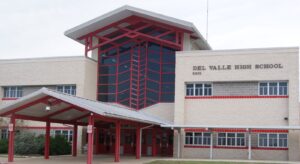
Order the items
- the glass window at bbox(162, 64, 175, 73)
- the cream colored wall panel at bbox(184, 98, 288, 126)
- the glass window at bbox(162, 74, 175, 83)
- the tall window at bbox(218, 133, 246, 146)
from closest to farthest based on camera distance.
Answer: the cream colored wall panel at bbox(184, 98, 288, 126)
the tall window at bbox(218, 133, 246, 146)
the glass window at bbox(162, 74, 175, 83)
the glass window at bbox(162, 64, 175, 73)

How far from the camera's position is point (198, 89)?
36.3 metres

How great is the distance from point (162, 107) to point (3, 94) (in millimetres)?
13332

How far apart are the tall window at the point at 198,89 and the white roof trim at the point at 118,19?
402 centimetres

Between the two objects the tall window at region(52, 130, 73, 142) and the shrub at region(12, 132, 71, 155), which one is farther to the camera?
the tall window at region(52, 130, 73, 142)

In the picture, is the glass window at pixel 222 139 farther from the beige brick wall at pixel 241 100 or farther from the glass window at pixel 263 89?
the glass window at pixel 263 89

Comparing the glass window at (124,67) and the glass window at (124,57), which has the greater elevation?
the glass window at (124,57)

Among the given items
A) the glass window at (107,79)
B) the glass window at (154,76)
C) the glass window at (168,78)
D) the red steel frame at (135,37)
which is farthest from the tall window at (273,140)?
the glass window at (107,79)

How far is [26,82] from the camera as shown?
40219 mm

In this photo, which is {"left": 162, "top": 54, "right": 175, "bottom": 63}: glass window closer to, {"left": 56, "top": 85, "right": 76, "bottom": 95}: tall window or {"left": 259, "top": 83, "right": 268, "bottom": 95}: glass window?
{"left": 56, "top": 85, "right": 76, "bottom": 95}: tall window

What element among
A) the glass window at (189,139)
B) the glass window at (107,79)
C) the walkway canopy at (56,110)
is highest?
the glass window at (107,79)

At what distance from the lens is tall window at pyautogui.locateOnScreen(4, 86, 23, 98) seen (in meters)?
40.8

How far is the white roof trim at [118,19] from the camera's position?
36531mm

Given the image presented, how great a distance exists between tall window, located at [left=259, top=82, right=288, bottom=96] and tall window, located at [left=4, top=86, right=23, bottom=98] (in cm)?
1902

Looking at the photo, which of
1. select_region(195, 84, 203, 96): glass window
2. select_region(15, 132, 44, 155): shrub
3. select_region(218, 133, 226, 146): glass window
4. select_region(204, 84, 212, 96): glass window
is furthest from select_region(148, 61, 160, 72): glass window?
select_region(15, 132, 44, 155): shrub
